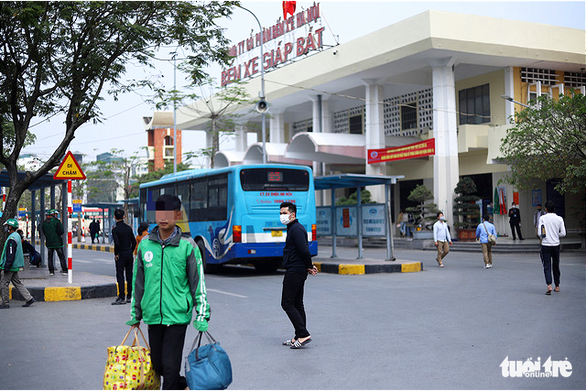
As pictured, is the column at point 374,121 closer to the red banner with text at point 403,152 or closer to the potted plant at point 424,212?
the red banner with text at point 403,152

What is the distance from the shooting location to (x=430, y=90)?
36.5 meters

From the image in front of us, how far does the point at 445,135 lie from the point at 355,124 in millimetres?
12830

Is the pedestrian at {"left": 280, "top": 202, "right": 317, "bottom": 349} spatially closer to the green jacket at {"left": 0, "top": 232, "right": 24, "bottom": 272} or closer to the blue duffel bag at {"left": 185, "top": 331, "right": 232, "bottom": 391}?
the blue duffel bag at {"left": 185, "top": 331, "right": 232, "bottom": 391}

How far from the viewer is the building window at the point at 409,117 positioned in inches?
1471

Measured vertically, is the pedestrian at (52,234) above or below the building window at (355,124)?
below

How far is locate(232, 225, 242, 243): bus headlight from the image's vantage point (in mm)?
16781

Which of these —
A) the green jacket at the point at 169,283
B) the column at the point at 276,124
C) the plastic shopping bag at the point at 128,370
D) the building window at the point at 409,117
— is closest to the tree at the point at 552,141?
the building window at the point at 409,117

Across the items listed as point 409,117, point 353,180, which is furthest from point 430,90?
point 353,180

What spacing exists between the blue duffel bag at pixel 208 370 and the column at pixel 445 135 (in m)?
27.1

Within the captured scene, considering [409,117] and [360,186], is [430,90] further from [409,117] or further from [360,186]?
[360,186]

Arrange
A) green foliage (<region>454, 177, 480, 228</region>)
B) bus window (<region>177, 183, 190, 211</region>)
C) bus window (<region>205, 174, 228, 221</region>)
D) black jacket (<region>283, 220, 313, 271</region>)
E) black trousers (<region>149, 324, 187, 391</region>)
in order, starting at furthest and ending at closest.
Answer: green foliage (<region>454, 177, 480, 228</region>) < bus window (<region>177, 183, 190, 211</region>) < bus window (<region>205, 174, 228, 221</region>) < black jacket (<region>283, 220, 313, 271</region>) < black trousers (<region>149, 324, 187, 391</region>)

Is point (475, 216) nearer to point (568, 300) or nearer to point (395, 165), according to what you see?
point (395, 165)

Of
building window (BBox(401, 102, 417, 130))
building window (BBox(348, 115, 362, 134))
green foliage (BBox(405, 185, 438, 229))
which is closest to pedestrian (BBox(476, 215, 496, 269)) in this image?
green foliage (BBox(405, 185, 438, 229))

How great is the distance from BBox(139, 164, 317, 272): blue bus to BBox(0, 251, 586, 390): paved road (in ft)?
9.32
